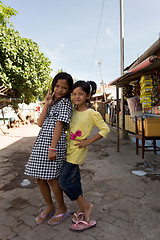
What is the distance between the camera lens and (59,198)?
2.08 metres

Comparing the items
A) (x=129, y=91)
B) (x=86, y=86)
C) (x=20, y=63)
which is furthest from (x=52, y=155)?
(x=20, y=63)

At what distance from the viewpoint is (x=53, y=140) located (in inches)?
72.9

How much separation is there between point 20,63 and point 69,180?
10017 millimetres

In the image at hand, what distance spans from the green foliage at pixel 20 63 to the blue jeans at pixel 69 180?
8.99 metres

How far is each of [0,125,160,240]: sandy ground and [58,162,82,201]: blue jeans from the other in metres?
0.44

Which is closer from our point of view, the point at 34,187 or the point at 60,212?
the point at 60,212

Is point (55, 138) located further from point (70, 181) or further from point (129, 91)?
point (129, 91)

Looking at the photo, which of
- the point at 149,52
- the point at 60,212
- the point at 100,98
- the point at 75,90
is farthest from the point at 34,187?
the point at 100,98

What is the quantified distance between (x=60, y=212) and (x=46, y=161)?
2.37 ft

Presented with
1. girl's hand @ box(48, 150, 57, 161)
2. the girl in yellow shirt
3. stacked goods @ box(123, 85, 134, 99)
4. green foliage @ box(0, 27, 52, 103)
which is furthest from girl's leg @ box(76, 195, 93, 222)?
green foliage @ box(0, 27, 52, 103)

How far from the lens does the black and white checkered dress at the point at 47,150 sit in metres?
1.88

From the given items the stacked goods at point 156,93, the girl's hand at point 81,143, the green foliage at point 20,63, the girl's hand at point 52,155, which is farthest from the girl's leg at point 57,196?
the green foliage at point 20,63

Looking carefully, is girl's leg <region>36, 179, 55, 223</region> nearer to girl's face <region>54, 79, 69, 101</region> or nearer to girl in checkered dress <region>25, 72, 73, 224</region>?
girl in checkered dress <region>25, 72, 73, 224</region>

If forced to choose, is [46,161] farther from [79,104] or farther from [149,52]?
[149,52]
